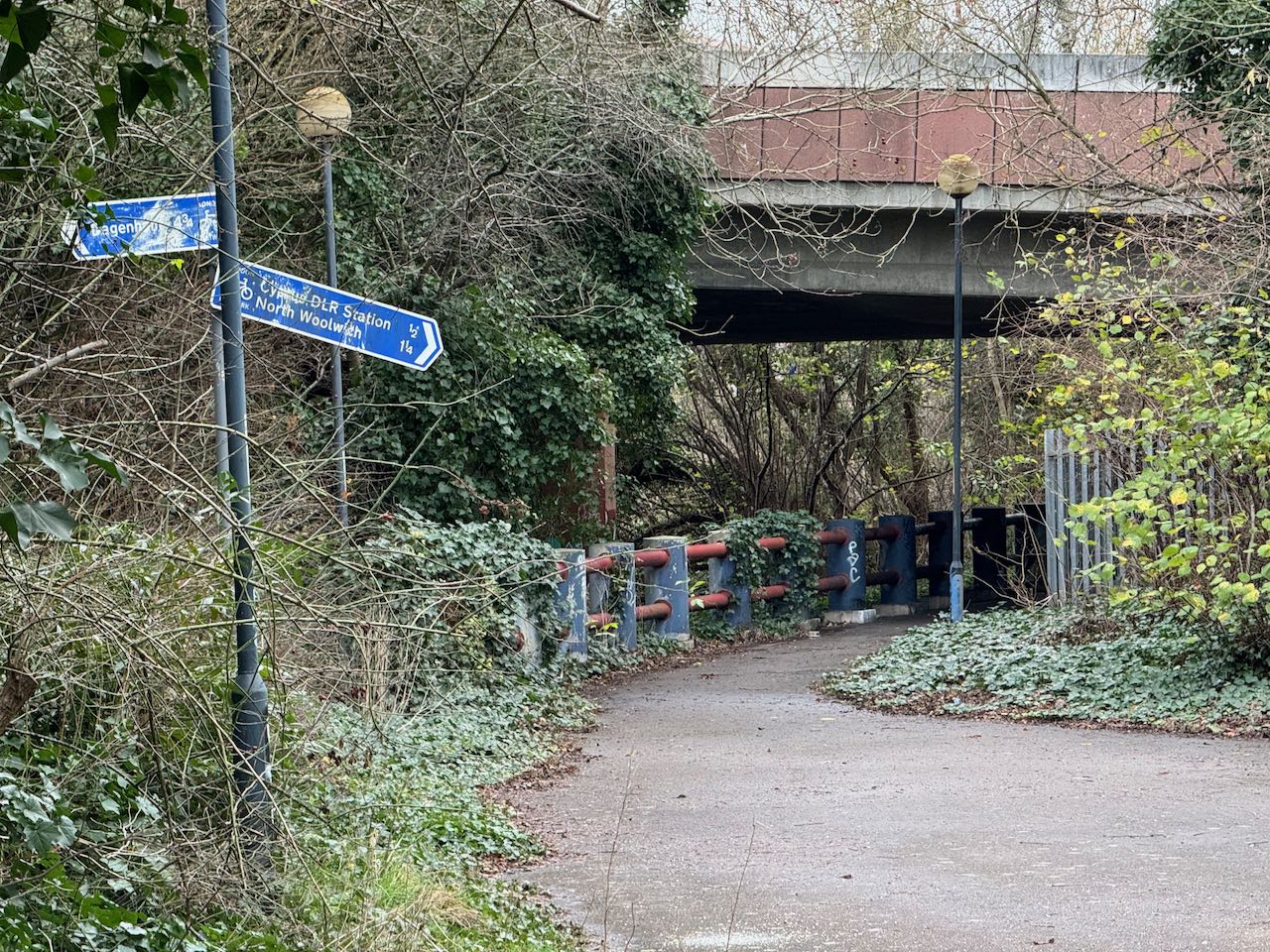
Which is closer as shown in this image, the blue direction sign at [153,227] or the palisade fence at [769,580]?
the blue direction sign at [153,227]

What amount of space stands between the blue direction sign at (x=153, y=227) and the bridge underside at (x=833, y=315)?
13.4m

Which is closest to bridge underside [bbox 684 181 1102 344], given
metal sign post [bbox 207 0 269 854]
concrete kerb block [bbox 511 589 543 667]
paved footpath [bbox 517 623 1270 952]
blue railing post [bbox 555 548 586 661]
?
blue railing post [bbox 555 548 586 661]

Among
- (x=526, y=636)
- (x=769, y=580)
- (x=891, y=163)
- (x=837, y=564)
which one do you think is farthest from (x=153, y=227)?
(x=837, y=564)

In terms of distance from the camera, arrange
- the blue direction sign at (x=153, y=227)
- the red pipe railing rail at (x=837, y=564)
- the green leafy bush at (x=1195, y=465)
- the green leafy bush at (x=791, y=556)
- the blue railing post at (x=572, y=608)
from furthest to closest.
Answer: the green leafy bush at (x=791, y=556) → the red pipe railing rail at (x=837, y=564) → the blue railing post at (x=572, y=608) → the green leafy bush at (x=1195, y=465) → the blue direction sign at (x=153, y=227)

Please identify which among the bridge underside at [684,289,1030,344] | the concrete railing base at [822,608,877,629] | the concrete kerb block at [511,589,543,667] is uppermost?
the bridge underside at [684,289,1030,344]

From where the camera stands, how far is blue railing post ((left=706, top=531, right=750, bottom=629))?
1808 centimetres

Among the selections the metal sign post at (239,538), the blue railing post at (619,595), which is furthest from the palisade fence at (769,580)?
the metal sign post at (239,538)

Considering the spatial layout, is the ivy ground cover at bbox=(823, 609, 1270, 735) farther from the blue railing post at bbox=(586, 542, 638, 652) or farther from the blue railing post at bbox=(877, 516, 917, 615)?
the blue railing post at bbox=(877, 516, 917, 615)

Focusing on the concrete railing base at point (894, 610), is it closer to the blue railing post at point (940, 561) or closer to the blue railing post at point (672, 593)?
the blue railing post at point (940, 561)

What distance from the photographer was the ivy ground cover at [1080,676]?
1035 cm

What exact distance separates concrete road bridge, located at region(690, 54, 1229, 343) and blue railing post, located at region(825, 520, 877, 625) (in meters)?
3.12

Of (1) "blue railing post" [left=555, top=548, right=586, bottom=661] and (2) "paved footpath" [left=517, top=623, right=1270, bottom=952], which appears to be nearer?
(2) "paved footpath" [left=517, top=623, right=1270, bottom=952]

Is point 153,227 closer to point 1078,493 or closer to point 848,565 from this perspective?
point 1078,493

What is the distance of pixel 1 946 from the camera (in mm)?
3982
